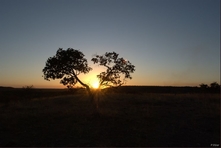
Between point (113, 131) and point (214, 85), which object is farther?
point (214, 85)

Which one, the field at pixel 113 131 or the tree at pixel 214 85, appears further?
the tree at pixel 214 85

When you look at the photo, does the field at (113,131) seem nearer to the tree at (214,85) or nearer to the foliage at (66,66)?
the foliage at (66,66)

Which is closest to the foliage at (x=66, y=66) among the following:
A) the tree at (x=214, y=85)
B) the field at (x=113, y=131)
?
the field at (x=113, y=131)

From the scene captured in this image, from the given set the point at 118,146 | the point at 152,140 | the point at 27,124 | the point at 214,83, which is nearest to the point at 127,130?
the point at 152,140

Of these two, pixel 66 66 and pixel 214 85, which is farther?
pixel 214 85

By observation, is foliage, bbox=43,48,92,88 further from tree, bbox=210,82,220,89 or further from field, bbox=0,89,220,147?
tree, bbox=210,82,220,89

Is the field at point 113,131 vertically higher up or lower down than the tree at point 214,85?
lower down

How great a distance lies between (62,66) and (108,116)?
245 inches

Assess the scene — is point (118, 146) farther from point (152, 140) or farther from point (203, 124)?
point (203, 124)

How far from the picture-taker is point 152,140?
48.9ft

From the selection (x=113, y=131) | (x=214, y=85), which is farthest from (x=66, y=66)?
(x=214, y=85)

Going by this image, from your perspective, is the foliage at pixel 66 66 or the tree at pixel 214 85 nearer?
the foliage at pixel 66 66

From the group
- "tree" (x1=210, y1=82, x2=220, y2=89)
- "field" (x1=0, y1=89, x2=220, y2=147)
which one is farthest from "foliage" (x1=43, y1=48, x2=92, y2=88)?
"tree" (x1=210, y1=82, x2=220, y2=89)

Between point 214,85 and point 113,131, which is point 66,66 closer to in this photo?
point 113,131
